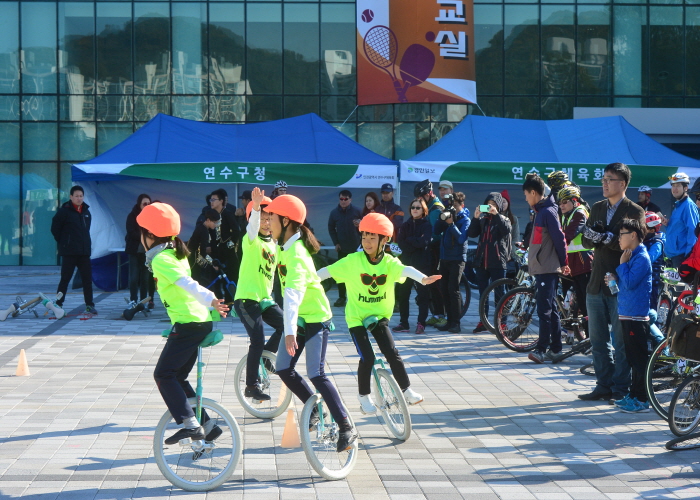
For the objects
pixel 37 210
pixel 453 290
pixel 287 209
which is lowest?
pixel 453 290

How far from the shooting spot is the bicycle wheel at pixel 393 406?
18.3ft

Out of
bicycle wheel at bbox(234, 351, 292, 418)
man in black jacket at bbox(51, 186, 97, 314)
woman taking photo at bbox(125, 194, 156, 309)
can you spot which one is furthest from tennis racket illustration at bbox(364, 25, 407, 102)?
bicycle wheel at bbox(234, 351, 292, 418)

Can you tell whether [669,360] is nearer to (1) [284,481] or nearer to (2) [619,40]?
(1) [284,481]

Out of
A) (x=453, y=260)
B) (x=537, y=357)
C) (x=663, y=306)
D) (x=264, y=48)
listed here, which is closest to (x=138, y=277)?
(x=453, y=260)

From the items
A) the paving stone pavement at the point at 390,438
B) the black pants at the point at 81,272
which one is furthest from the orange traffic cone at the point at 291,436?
Answer: the black pants at the point at 81,272

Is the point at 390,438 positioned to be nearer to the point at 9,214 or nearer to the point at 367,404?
the point at 367,404

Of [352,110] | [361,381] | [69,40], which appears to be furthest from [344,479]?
[69,40]

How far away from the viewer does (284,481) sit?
495 centimetres

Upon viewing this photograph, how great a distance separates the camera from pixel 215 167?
15.0 metres

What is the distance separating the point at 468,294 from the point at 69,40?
17915 millimetres

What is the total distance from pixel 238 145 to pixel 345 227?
319 centimetres

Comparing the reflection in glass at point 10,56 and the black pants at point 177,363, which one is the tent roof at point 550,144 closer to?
the black pants at point 177,363

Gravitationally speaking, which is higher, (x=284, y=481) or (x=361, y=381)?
(x=361, y=381)

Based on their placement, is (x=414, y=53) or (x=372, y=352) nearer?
(x=372, y=352)
